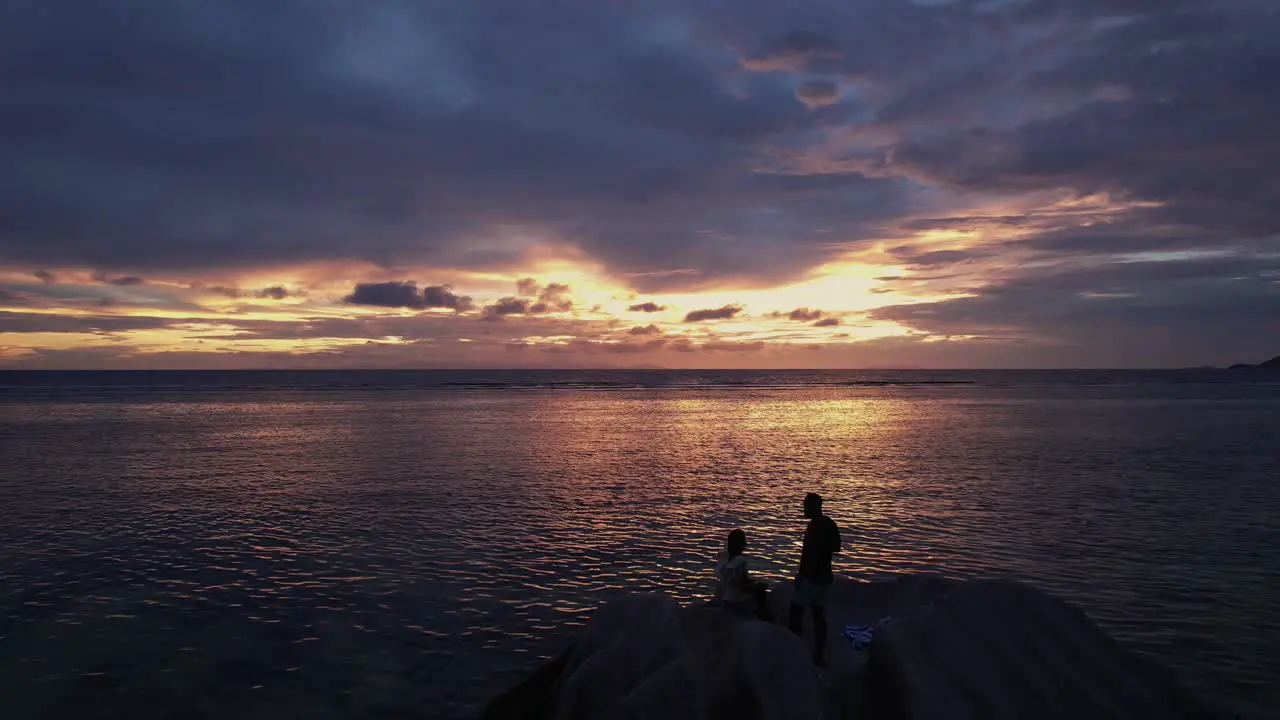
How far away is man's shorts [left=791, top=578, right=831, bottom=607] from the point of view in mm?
13539

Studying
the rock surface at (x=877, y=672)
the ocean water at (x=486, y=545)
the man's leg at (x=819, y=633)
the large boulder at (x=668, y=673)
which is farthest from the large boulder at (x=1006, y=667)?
the ocean water at (x=486, y=545)

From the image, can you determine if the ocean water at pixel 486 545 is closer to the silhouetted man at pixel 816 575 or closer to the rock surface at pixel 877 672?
the rock surface at pixel 877 672

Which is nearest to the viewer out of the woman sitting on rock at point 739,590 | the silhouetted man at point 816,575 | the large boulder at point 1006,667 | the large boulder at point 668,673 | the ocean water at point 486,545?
the large boulder at point 668,673

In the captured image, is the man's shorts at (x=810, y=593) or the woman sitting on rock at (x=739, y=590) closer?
the man's shorts at (x=810, y=593)

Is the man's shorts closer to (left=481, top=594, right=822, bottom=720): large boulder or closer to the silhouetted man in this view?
the silhouetted man

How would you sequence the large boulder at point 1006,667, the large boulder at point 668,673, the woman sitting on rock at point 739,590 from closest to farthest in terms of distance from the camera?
the large boulder at point 668,673 < the large boulder at point 1006,667 < the woman sitting on rock at point 739,590

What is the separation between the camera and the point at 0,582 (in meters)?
19.4

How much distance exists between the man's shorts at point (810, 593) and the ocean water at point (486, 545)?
480 centimetres

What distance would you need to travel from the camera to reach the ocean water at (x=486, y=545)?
557 inches

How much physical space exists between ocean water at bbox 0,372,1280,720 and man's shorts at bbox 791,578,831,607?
480 cm

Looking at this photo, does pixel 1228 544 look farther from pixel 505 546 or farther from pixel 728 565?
pixel 505 546

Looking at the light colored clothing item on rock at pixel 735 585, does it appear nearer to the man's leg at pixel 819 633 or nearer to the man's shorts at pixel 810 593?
the man's shorts at pixel 810 593

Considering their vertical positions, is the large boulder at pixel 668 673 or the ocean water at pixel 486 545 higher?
the large boulder at pixel 668 673

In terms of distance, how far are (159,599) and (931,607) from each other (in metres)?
17.0
